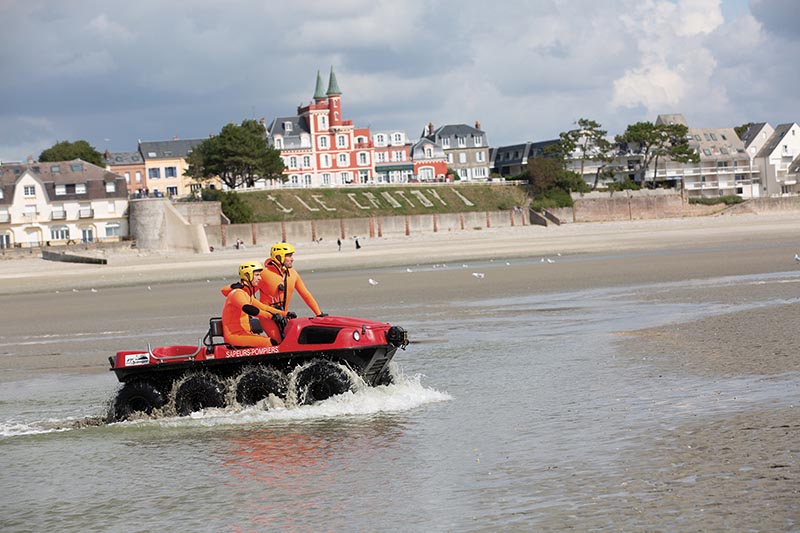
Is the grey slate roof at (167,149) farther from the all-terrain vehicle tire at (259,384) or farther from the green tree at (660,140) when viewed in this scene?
the all-terrain vehicle tire at (259,384)

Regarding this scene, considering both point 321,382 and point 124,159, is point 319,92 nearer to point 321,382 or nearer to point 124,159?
point 124,159

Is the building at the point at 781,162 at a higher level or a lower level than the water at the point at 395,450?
higher

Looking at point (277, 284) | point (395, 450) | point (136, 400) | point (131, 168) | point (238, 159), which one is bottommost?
point (395, 450)

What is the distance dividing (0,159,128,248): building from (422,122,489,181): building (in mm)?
57027

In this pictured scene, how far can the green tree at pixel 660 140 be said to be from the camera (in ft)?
346

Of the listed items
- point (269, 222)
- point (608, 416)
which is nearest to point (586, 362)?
point (608, 416)

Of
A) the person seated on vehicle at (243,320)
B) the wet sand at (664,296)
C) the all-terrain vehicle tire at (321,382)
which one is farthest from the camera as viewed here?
the person seated on vehicle at (243,320)

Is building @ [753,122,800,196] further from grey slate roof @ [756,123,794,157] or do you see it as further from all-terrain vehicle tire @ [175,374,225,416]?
all-terrain vehicle tire @ [175,374,225,416]

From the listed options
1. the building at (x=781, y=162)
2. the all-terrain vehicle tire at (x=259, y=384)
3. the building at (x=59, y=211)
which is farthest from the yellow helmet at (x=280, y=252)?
the building at (x=781, y=162)

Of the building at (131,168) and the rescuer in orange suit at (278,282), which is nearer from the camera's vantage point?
the rescuer in orange suit at (278,282)

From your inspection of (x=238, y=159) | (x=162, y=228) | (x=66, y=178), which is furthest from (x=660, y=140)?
(x=66, y=178)

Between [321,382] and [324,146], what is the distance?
345ft

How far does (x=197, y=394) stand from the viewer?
13.6 metres

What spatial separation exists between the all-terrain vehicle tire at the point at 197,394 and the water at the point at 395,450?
0.17 m
